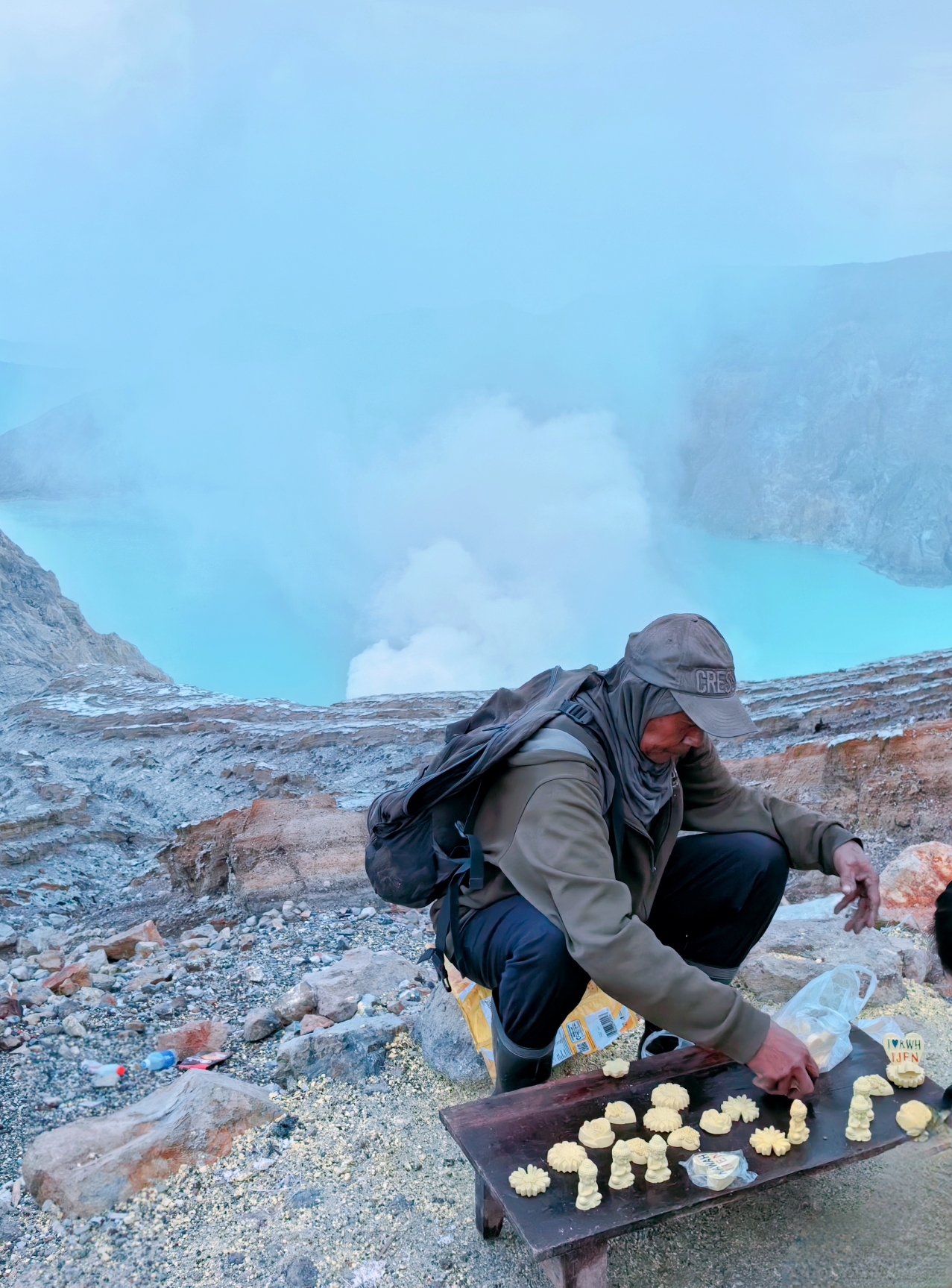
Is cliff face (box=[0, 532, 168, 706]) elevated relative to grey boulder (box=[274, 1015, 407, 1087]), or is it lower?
elevated

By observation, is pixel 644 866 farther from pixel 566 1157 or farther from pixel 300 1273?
pixel 300 1273

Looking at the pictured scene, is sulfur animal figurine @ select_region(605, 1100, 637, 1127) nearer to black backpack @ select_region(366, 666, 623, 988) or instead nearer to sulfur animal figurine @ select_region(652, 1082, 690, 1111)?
sulfur animal figurine @ select_region(652, 1082, 690, 1111)

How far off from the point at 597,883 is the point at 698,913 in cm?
71

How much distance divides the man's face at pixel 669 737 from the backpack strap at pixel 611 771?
10 centimetres

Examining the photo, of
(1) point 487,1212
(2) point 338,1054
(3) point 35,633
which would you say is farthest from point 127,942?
(3) point 35,633

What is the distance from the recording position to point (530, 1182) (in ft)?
6.31

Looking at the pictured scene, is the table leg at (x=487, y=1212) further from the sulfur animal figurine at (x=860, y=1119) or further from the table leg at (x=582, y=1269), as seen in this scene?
the sulfur animal figurine at (x=860, y=1119)

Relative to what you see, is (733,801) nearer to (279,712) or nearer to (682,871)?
(682,871)

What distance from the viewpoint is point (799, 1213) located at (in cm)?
Result: 229

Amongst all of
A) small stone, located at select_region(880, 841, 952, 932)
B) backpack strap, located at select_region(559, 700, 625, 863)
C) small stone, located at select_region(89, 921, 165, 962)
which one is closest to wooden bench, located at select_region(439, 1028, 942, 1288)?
backpack strap, located at select_region(559, 700, 625, 863)

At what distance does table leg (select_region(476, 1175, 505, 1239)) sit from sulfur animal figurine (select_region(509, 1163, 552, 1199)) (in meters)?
0.29

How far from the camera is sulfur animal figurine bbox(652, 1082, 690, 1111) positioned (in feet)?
7.11

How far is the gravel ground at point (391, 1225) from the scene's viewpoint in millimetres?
2182

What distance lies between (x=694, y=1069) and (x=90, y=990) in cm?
252
